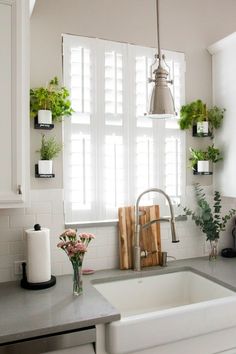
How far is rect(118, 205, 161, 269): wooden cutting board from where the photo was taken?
2.29 metres

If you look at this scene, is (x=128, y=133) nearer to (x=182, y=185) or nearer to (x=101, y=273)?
(x=182, y=185)

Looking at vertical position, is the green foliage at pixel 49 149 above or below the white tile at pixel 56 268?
above

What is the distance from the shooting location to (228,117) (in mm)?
2451

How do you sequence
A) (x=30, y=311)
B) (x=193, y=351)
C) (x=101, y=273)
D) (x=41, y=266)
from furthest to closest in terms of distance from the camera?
(x=101, y=273), (x=41, y=266), (x=193, y=351), (x=30, y=311)

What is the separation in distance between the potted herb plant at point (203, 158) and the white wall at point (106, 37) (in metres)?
0.10

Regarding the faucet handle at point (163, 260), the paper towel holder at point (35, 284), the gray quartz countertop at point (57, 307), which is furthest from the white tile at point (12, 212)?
the faucet handle at point (163, 260)

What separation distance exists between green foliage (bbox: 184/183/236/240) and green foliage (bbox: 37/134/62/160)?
3.25 feet

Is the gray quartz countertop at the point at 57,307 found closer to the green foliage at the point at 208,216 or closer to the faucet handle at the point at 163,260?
the faucet handle at the point at 163,260

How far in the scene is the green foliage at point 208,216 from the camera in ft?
7.97

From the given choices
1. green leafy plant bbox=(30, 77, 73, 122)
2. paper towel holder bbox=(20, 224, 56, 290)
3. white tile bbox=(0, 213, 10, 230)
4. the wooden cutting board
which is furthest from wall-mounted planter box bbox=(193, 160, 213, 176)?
white tile bbox=(0, 213, 10, 230)

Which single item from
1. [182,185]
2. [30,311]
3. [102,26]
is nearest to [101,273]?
[30,311]

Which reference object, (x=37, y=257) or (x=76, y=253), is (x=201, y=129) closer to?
(x=76, y=253)

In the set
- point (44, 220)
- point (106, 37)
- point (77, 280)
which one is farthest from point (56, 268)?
point (106, 37)

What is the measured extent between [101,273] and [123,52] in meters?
1.45
